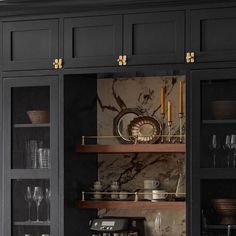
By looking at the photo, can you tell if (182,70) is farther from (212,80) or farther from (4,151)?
(4,151)

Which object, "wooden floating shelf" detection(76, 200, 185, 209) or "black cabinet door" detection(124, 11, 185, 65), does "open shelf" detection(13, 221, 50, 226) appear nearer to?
"wooden floating shelf" detection(76, 200, 185, 209)

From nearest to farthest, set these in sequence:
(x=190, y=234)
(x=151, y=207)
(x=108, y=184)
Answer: (x=190, y=234) → (x=151, y=207) → (x=108, y=184)

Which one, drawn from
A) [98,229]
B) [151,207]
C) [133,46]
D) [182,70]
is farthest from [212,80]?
[98,229]

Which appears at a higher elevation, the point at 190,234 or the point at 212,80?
the point at 212,80

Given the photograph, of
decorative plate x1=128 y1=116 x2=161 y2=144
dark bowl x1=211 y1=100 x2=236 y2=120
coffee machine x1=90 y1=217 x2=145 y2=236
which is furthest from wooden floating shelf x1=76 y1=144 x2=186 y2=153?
coffee machine x1=90 y1=217 x2=145 y2=236

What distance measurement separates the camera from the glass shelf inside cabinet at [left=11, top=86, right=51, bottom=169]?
489 centimetres

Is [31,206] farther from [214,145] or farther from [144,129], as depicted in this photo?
[214,145]

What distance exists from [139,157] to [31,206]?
821mm

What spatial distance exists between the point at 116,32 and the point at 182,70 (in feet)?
1.57

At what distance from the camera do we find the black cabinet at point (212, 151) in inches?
179

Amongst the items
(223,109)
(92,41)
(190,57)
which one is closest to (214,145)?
(223,109)

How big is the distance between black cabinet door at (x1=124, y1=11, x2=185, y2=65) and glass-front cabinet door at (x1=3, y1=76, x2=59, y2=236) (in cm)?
56

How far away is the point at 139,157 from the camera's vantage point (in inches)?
205

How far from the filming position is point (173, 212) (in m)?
5.11
